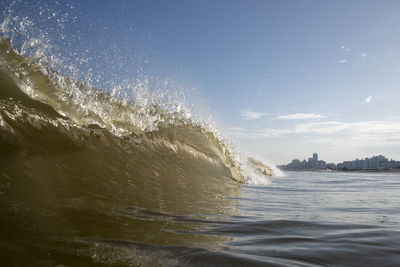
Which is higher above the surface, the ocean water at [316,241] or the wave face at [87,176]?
the wave face at [87,176]

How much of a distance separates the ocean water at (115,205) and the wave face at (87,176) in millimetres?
10

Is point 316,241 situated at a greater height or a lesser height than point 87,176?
lesser

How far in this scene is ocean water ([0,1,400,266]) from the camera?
1.10 metres

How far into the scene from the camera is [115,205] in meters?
1.97

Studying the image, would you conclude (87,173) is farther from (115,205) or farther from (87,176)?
(115,205)

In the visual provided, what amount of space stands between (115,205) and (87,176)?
81cm

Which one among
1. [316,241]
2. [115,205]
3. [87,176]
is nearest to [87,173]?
[87,176]

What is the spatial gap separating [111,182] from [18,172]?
864mm

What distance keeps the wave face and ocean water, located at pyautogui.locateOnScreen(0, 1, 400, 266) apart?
0.01m

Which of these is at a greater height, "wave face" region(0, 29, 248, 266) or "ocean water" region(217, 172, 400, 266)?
"wave face" region(0, 29, 248, 266)

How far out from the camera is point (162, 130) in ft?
15.9

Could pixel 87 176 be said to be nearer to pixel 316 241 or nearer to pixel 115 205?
pixel 115 205

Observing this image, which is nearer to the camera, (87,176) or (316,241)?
(316,241)

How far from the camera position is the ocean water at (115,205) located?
110cm
